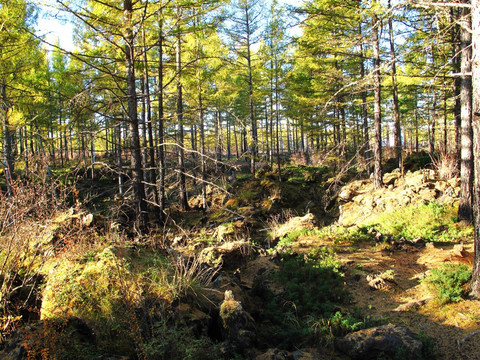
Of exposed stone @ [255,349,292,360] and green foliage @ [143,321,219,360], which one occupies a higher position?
green foliage @ [143,321,219,360]

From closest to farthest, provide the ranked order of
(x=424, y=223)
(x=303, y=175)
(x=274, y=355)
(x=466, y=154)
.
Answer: (x=274, y=355) < (x=466, y=154) < (x=424, y=223) < (x=303, y=175)

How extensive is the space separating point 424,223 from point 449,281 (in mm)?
4018

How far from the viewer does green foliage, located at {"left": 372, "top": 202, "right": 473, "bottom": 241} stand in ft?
25.5

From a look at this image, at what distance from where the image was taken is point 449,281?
489 centimetres

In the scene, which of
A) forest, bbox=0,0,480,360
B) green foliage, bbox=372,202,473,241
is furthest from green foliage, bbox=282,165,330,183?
green foliage, bbox=372,202,473,241

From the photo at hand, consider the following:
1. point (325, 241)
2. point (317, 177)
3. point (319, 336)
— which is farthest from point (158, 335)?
point (317, 177)

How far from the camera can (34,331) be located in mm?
3018

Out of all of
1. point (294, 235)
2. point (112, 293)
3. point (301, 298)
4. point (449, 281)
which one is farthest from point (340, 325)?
point (294, 235)

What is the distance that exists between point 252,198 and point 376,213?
24.7ft

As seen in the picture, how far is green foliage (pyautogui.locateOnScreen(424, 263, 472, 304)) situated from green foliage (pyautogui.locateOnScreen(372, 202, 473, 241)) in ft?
8.72

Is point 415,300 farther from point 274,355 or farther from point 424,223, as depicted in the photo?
point 424,223

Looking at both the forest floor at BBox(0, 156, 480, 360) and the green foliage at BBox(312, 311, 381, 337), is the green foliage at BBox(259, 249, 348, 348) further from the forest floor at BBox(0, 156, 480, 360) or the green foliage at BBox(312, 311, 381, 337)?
the green foliage at BBox(312, 311, 381, 337)

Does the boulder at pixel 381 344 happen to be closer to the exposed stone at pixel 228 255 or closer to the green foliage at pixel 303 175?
A: the exposed stone at pixel 228 255

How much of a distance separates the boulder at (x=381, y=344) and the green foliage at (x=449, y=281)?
147 centimetres
